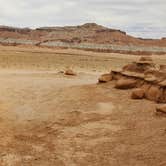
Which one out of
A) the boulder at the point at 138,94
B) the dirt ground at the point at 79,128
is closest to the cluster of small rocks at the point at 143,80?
the boulder at the point at 138,94

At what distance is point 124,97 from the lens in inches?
587

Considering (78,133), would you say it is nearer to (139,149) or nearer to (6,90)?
(139,149)

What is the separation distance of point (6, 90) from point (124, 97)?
189 inches

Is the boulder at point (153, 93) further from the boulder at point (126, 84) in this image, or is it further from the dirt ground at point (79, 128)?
the boulder at point (126, 84)

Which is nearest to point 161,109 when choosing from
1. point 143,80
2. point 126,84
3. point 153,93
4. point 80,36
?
point 153,93

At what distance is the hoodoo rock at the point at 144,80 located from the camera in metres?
14.1

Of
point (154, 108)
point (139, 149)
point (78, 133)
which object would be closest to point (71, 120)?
point (78, 133)

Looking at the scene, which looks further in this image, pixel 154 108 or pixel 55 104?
pixel 55 104

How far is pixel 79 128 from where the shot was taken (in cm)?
1142

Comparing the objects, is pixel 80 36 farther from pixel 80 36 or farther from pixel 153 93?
pixel 153 93

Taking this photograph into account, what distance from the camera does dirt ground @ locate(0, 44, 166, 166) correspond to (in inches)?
354

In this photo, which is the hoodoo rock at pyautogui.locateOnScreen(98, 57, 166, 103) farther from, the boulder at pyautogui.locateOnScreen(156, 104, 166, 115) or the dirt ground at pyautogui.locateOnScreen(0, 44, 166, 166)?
the boulder at pyautogui.locateOnScreen(156, 104, 166, 115)

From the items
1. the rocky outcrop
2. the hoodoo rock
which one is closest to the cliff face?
the rocky outcrop

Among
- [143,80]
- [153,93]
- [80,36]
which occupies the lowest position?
[153,93]
